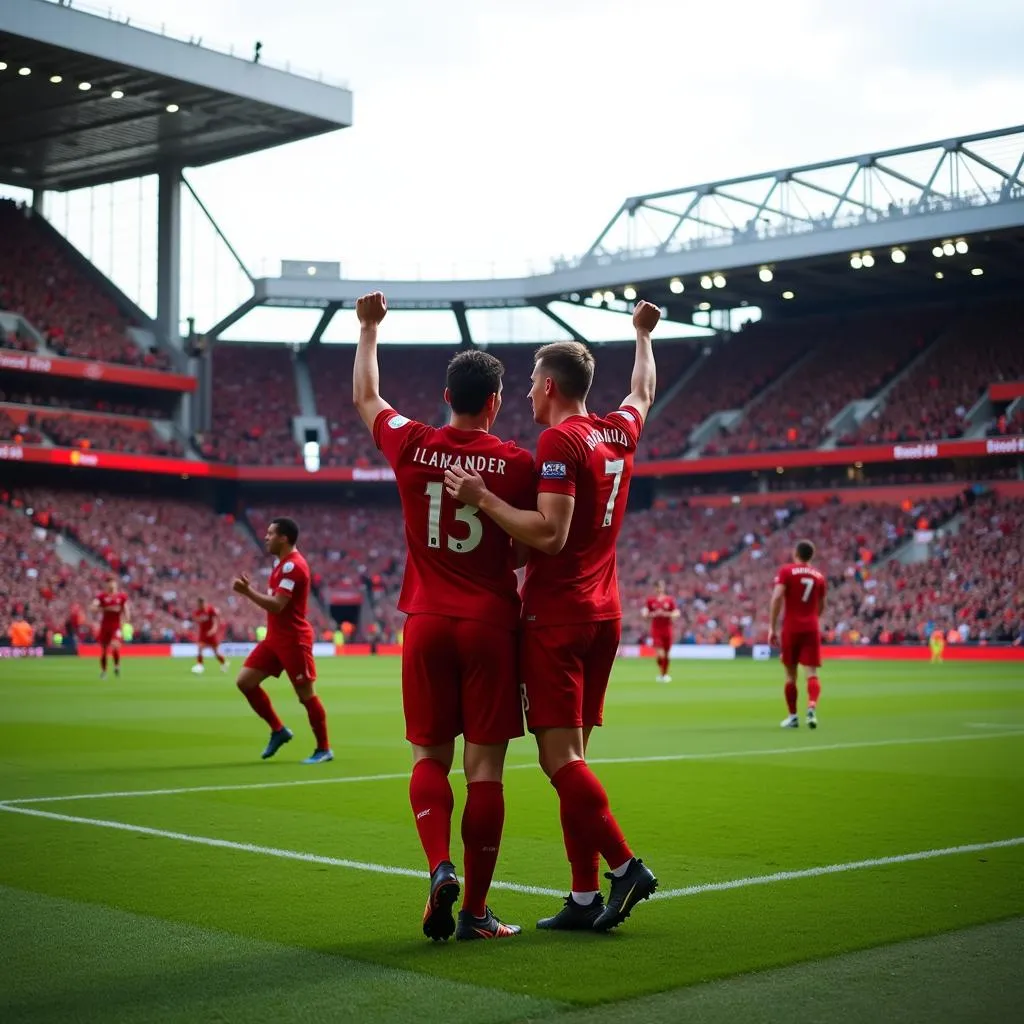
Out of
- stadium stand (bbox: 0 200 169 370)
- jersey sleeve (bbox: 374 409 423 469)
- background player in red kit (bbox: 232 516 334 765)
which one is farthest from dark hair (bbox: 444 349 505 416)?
stadium stand (bbox: 0 200 169 370)

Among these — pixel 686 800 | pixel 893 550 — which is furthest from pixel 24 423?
pixel 686 800

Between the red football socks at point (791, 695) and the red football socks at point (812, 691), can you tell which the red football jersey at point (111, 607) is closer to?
the red football socks at point (791, 695)

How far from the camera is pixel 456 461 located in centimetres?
623

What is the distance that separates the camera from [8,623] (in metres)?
47.1

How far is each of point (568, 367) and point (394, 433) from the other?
2.82 feet

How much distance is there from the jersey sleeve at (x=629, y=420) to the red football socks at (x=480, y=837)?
1803 millimetres

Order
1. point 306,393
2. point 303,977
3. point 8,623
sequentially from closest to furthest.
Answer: point 303,977 → point 8,623 → point 306,393

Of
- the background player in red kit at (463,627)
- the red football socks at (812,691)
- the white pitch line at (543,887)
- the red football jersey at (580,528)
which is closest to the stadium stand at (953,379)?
the red football socks at (812,691)

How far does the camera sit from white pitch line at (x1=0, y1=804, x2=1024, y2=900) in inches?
286

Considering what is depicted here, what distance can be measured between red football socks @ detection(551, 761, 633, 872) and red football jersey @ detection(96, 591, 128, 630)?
2588 centimetres

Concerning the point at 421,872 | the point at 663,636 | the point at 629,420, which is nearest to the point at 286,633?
the point at 421,872

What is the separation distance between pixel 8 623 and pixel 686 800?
40.5 meters

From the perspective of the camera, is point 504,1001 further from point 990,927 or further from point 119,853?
point 119,853

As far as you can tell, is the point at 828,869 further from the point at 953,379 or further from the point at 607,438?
the point at 953,379
